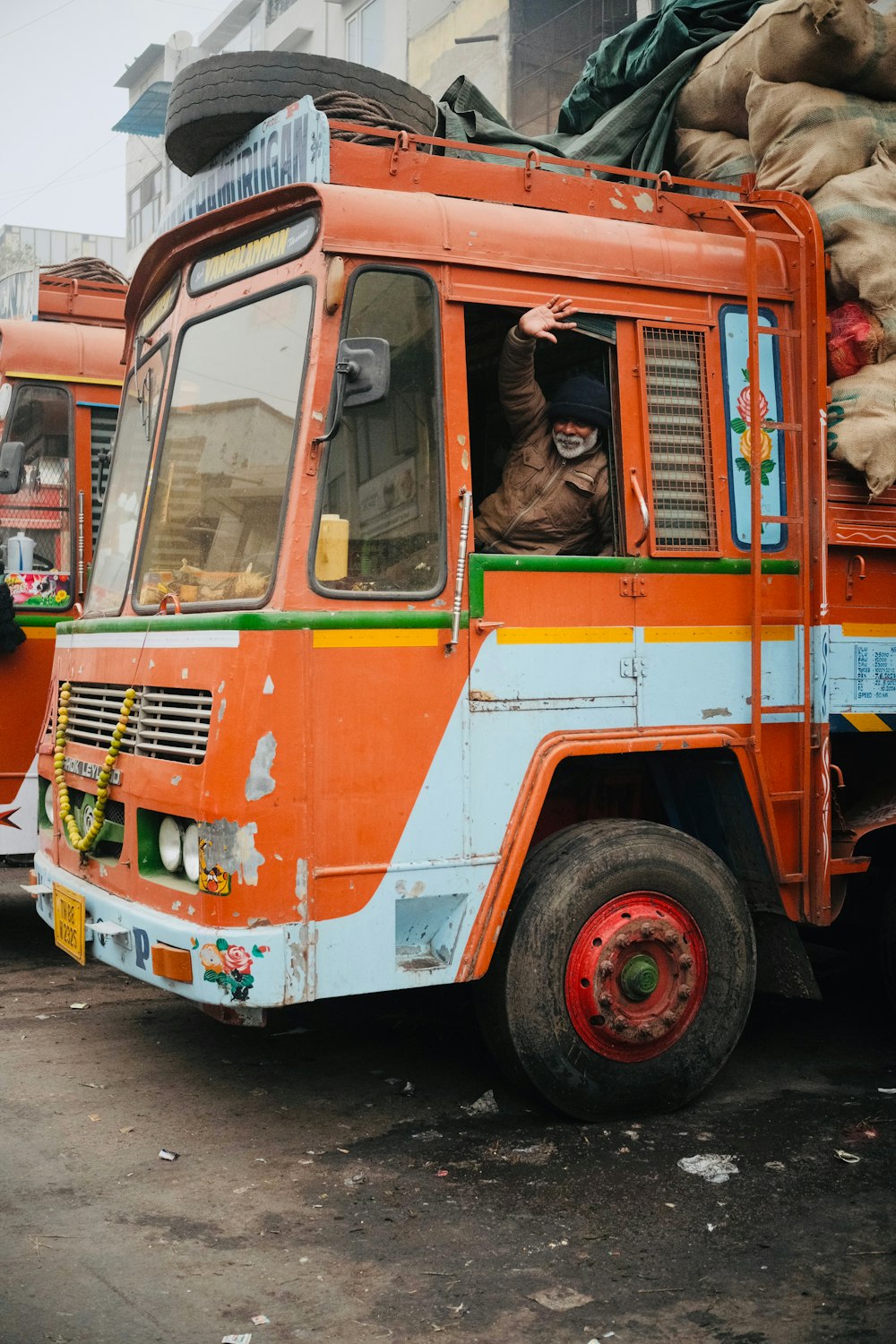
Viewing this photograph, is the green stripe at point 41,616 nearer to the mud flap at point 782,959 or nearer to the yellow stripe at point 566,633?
the yellow stripe at point 566,633

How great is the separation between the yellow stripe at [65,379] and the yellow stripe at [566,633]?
3641mm

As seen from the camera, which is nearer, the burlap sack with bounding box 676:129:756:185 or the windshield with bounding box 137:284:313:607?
the windshield with bounding box 137:284:313:607

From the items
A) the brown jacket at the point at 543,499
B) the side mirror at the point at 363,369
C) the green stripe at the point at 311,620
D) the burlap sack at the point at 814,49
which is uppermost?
the burlap sack at the point at 814,49

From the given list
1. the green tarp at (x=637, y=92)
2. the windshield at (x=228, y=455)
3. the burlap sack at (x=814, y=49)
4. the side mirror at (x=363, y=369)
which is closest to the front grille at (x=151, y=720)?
the windshield at (x=228, y=455)

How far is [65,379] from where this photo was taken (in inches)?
277

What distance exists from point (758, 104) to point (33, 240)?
3844 cm

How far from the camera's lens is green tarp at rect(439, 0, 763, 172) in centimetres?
568

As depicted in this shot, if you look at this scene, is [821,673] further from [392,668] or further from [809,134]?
[809,134]

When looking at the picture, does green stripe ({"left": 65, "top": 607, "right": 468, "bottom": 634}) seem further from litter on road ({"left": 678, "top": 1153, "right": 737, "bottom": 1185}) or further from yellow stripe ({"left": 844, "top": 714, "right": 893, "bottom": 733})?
litter on road ({"left": 678, "top": 1153, "right": 737, "bottom": 1185})

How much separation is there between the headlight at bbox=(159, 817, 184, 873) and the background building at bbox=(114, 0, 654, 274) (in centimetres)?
1089

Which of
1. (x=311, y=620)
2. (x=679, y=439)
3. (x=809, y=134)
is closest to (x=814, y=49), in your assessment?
(x=809, y=134)

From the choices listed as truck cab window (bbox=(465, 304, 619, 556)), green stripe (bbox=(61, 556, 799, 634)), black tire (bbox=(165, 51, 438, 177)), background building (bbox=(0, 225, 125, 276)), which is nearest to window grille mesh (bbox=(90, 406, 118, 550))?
black tire (bbox=(165, 51, 438, 177))

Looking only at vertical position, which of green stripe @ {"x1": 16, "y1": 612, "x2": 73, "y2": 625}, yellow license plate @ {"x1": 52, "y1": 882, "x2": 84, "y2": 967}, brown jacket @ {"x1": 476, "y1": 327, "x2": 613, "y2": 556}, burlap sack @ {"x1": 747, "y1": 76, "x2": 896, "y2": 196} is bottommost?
yellow license plate @ {"x1": 52, "y1": 882, "x2": 84, "y2": 967}

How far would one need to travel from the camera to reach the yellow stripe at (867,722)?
5047 millimetres
